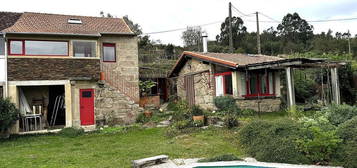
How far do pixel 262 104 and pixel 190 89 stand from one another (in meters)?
4.59

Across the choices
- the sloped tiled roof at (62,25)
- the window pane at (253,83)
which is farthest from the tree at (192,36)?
the window pane at (253,83)

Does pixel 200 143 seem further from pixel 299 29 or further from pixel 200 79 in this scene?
pixel 299 29

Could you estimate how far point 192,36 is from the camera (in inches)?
1405

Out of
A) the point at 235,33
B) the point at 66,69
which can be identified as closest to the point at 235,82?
the point at 66,69

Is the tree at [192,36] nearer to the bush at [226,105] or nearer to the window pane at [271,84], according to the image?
the window pane at [271,84]

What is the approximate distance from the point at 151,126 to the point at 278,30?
41.1 metres

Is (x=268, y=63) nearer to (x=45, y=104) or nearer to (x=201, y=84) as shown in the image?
(x=201, y=84)

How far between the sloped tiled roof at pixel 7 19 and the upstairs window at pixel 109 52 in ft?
15.9

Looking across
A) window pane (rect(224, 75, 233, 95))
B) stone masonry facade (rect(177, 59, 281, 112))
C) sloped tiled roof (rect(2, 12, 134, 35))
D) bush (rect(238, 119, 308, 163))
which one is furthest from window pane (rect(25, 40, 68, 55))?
bush (rect(238, 119, 308, 163))

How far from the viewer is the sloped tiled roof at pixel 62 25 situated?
12.2 m

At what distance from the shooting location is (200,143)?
817cm

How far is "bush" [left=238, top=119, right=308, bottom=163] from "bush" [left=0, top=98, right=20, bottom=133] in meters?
9.15

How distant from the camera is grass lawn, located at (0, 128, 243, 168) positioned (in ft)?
22.0

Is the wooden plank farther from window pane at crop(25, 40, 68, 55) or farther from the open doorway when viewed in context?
window pane at crop(25, 40, 68, 55)
